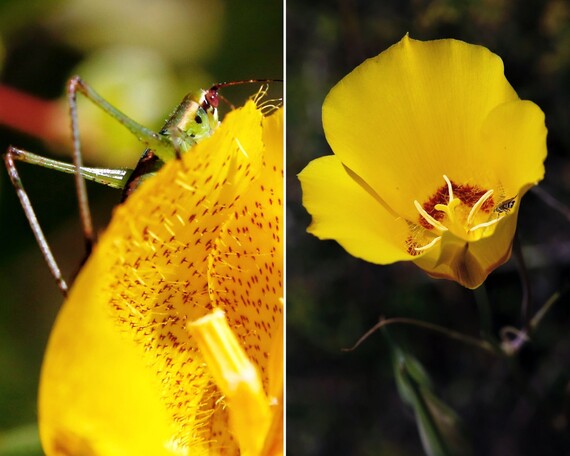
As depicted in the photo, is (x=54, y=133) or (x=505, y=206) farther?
(x=505, y=206)

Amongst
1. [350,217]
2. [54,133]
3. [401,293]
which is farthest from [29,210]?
[401,293]

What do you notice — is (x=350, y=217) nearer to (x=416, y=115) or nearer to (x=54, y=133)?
(x=416, y=115)

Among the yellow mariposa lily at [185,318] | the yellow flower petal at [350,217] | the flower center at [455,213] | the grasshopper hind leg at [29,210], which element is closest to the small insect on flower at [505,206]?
the flower center at [455,213]

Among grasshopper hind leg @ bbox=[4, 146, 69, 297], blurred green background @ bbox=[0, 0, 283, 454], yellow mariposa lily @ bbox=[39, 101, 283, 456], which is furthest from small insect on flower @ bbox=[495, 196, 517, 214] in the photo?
grasshopper hind leg @ bbox=[4, 146, 69, 297]

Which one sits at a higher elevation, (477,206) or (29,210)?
(29,210)

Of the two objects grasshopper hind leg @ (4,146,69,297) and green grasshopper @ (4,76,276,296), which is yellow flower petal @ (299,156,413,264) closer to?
green grasshopper @ (4,76,276,296)

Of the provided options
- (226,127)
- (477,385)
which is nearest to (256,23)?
(226,127)

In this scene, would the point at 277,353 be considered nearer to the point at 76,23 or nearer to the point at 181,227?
the point at 181,227
